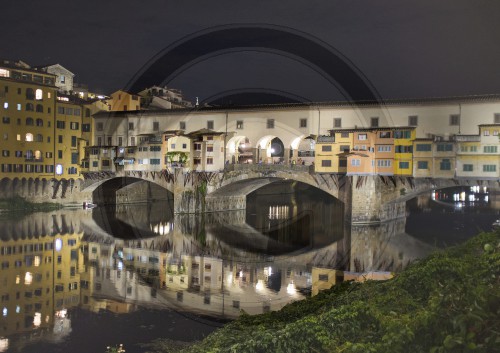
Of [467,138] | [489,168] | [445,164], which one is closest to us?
[489,168]

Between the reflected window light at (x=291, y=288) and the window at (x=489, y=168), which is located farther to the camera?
the window at (x=489, y=168)

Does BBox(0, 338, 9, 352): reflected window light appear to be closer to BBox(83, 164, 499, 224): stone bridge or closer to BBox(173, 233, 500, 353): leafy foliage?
BBox(173, 233, 500, 353): leafy foliage

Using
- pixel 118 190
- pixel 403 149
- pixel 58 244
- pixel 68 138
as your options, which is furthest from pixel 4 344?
pixel 118 190

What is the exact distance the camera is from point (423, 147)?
33.0m

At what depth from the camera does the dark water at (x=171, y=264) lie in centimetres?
1418

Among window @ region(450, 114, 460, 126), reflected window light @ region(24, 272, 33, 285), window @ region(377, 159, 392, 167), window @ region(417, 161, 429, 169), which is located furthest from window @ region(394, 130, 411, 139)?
reflected window light @ region(24, 272, 33, 285)

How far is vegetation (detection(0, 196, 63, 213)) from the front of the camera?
3862cm

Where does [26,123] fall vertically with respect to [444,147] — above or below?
above

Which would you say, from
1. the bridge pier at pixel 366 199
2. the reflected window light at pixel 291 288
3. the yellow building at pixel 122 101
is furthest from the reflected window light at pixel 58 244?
the yellow building at pixel 122 101

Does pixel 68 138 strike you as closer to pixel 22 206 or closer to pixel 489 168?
pixel 22 206

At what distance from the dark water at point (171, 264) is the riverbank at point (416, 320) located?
6.04ft

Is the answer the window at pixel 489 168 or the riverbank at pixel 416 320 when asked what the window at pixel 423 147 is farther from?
the riverbank at pixel 416 320

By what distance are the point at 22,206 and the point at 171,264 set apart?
2344 cm

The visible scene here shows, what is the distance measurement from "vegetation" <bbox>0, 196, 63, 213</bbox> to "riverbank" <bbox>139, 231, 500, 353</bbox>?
3523 cm
